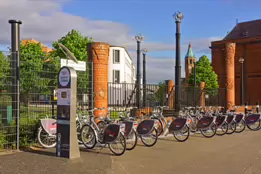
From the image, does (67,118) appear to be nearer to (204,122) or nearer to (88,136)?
(88,136)

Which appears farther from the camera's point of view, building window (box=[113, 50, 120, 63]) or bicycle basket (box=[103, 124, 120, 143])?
building window (box=[113, 50, 120, 63])

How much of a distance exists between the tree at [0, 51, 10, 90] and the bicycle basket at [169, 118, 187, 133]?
537 centimetres

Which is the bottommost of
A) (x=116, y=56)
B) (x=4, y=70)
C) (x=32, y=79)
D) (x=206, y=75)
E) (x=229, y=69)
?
(x=32, y=79)

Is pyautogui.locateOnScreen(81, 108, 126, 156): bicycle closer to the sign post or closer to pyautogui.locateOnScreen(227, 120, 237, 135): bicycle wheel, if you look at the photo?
the sign post

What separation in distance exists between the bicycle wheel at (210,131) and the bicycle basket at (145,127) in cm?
313

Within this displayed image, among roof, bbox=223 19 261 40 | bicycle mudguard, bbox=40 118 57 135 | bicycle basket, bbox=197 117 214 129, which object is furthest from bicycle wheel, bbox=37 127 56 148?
roof, bbox=223 19 261 40

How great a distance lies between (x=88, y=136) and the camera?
8.88 m

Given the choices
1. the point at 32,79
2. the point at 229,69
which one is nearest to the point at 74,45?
the point at 229,69

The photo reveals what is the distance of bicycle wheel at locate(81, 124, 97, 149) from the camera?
865 centimetres

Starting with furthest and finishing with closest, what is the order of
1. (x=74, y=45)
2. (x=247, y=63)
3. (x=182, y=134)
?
(x=247, y=63) → (x=74, y=45) → (x=182, y=134)

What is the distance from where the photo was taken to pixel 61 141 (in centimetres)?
768

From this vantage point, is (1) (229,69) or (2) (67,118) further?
(1) (229,69)

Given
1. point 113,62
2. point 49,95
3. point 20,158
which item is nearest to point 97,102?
point 49,95

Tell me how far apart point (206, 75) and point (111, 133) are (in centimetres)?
4196
